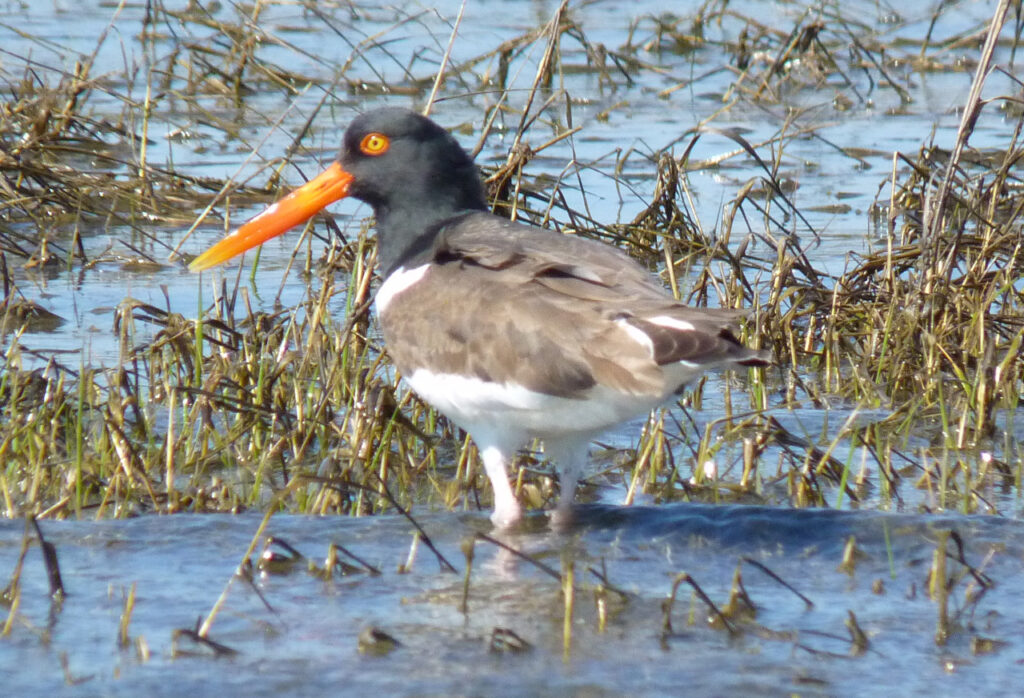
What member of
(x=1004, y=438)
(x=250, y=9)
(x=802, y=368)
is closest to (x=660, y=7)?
(x=250, y=9)

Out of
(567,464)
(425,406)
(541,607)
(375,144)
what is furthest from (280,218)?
(541,607)

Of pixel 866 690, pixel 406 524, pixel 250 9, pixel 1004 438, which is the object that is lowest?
pixel 866 690

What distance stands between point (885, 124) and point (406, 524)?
6.36 metres

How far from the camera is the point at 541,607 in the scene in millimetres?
3252

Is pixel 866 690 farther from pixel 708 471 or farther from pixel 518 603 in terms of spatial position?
pixel 708 471

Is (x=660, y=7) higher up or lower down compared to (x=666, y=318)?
higher up

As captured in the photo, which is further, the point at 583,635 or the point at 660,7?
the point at 660,7

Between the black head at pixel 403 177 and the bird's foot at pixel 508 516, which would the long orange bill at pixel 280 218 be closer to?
the black head at pixel 403 177

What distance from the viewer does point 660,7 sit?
12219mm

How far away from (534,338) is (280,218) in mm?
1311

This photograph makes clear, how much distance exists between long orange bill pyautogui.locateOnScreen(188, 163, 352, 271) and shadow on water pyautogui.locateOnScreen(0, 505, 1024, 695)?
112 centimetres

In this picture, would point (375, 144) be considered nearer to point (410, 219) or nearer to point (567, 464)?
point (410, 219)

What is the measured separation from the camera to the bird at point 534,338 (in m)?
3.39

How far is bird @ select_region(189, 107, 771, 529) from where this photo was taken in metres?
3.39
